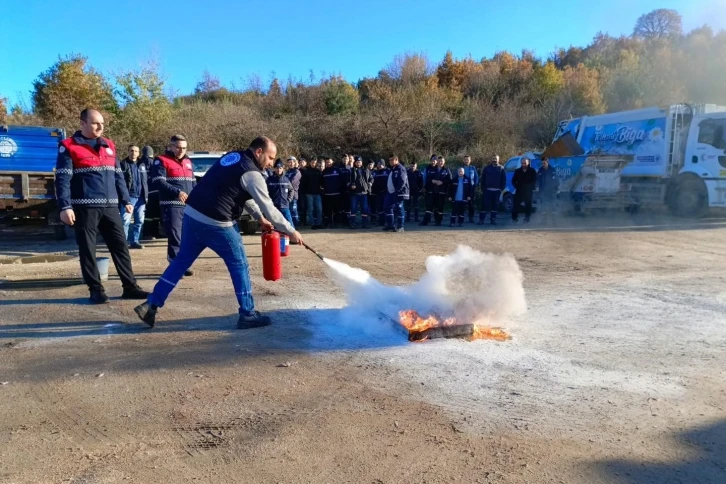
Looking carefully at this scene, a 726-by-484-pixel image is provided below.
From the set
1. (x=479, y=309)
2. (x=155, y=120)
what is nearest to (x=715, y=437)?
(x=479, y=309)

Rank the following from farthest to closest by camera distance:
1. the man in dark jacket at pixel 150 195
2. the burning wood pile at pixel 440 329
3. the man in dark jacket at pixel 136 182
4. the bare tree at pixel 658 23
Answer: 1. the bare tree at pixel 658 23
2. the man in dark jacket at pixel 150 195
3. the man in dark jacket at pixel 136 182
4. the burning wood pile at pixel 440 329

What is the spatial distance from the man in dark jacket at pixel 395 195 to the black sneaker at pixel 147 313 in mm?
9159

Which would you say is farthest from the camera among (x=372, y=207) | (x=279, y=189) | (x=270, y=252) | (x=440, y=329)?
(x=372, y=207)

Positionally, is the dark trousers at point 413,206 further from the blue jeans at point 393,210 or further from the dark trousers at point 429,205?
the blue jeans at point 393,210

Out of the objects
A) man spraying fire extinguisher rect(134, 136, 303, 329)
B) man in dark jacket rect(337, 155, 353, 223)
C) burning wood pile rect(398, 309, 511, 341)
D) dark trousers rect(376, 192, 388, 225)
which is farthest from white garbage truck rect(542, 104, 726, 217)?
man spraying fire extinguisher rect(134, 136, 303, 329)

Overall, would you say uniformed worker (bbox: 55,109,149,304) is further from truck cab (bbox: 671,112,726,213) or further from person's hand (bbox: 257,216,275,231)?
truck cab (bbox: 671,112,726,213)

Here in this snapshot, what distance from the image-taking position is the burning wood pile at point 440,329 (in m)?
5.16

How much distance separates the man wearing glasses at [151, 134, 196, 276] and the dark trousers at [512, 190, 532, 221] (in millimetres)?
10499

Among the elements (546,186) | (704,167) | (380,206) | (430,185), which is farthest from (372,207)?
(704,167)

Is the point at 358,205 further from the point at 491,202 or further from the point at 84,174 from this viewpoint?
the point at 84,174

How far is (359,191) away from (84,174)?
367 inches

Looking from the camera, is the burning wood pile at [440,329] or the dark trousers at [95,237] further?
the dark trousers at [95,237]

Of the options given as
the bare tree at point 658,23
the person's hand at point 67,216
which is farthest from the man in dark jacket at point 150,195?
the bare tree at point 658,23

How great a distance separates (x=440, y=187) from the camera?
1570 cm
